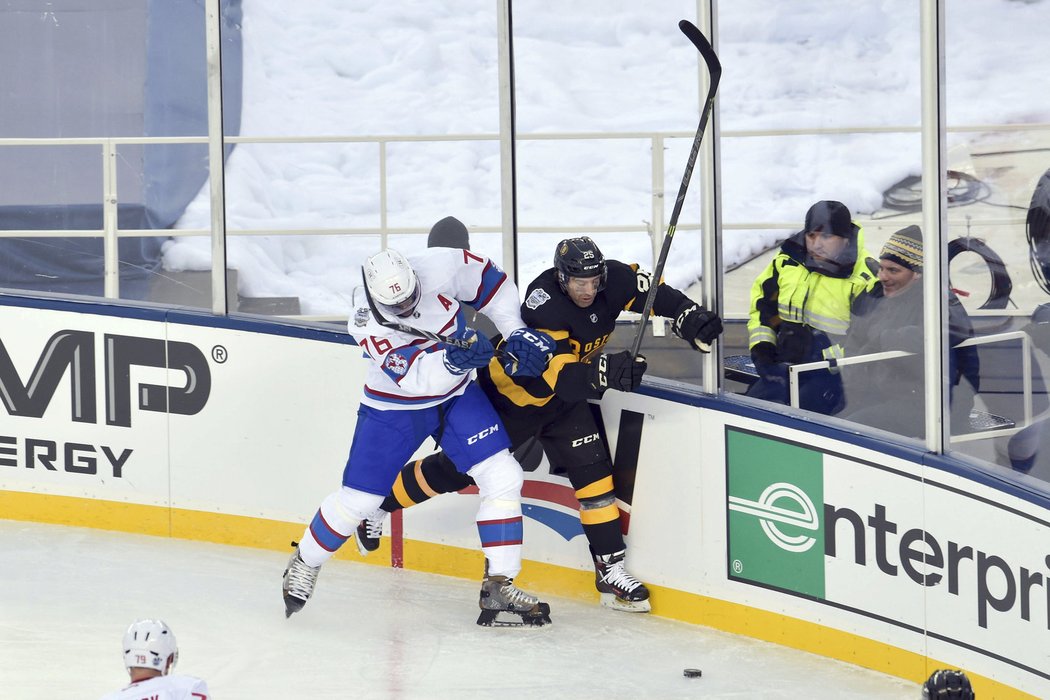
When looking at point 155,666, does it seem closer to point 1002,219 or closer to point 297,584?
point 297,584

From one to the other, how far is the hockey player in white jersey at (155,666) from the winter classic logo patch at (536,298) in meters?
1.72

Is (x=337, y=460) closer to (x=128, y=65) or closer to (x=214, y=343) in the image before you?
(x=214, y=343)

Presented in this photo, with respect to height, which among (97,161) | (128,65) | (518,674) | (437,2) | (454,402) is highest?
(437,2)

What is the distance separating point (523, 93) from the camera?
472 inches

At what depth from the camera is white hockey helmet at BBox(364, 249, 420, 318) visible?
148 inches

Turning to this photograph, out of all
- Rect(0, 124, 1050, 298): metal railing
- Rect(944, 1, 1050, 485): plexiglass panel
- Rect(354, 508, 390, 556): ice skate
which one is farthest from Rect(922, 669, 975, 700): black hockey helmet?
Rect(354, 508, 390, 556): ice skate

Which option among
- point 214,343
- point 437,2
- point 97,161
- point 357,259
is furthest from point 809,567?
point 437,2

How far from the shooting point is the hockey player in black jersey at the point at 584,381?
3.86 m

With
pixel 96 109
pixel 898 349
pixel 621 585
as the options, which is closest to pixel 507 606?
pixel 621 585

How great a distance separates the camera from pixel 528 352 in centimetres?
381

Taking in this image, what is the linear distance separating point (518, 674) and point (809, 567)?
79cm

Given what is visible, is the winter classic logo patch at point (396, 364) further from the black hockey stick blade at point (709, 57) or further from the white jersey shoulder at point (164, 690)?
the white jersey shoulder at point (164, 690)

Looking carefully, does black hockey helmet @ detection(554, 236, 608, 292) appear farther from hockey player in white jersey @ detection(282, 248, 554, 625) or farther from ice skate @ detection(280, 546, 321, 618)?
ice skate @ detection(280, 546, 321, 618)

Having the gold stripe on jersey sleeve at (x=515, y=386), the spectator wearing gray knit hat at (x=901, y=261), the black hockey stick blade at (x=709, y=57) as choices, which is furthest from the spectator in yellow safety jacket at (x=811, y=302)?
the gold stripe on jersey sleeve at (x=515, y=386)
